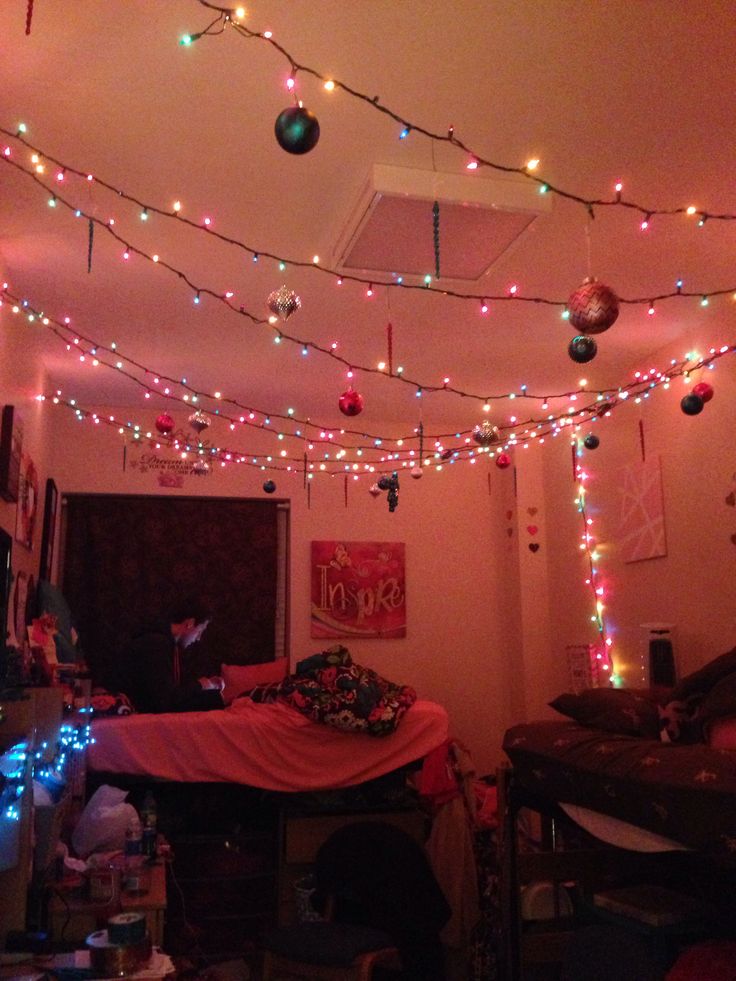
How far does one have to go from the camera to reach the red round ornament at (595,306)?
2590mm

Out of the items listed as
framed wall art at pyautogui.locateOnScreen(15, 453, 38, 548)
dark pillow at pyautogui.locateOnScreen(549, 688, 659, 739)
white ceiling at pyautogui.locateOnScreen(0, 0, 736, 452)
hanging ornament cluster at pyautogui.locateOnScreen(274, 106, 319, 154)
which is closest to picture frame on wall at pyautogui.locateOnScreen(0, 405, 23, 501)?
framed wall art at pyautogui.locateOnScreen(15, 453, 38, 548)

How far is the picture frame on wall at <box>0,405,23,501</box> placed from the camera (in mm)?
3891

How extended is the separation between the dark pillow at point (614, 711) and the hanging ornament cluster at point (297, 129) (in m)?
2.83

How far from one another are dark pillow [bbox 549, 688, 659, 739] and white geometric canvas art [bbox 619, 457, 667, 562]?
3.98 feet

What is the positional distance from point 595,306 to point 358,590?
4.12m

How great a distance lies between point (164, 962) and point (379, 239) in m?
2.58

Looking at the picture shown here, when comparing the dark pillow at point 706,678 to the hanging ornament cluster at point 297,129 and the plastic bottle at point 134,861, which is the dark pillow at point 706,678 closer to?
the plastic bottle at point 134,861

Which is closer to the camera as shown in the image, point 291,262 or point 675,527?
point 291,262

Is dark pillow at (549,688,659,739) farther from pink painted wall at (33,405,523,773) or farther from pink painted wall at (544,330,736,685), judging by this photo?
pink painted wall at (33,405,523,773)

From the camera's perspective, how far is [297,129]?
1.95m

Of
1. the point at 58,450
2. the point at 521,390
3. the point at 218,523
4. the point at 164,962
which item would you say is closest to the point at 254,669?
the point at 218,523

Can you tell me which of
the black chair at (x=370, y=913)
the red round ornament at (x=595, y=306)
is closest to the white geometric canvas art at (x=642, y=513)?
the black chair at (x=370, y=913)

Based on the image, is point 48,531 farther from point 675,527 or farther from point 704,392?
point 704,392

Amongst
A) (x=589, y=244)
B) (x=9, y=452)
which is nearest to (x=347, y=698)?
(x=9, y=452)
